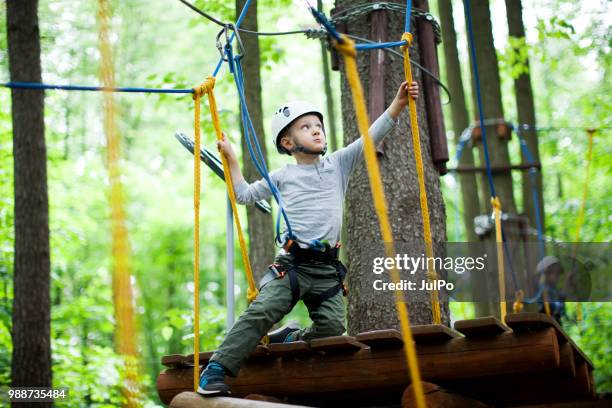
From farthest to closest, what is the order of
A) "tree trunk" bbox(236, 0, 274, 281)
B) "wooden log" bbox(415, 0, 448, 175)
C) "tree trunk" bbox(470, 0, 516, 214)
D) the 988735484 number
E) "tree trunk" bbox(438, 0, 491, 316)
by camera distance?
"tree trunk" bbox(438, 0, 491, 316) → "tree trunk" bbox(470, 0, 516, 214) → "tree trunk" bbox(236, 0, 274, 281) → the 988735484 number → "wooden log" bbox(415, 0, 448, 175)

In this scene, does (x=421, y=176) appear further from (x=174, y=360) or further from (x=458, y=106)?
(x=458, y=106)

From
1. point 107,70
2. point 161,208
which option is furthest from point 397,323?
point 161,208

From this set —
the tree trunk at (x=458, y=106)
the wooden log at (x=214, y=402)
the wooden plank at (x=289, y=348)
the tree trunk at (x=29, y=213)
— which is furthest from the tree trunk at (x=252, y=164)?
the tree trunk at (x=458, y=106)

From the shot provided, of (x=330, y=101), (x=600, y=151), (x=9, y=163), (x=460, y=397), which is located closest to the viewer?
(x=460, y=397)

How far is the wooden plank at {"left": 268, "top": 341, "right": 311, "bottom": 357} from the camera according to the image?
3293 mm

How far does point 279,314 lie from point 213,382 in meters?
0.43

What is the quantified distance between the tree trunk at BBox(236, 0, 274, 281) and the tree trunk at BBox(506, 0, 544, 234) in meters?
3.84

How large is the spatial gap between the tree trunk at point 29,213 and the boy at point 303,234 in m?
2.59

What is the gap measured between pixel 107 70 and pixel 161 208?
50.3 ft

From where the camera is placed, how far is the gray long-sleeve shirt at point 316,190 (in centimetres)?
351

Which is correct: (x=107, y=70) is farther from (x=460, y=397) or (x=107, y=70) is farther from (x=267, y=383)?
(x=460, y=397)

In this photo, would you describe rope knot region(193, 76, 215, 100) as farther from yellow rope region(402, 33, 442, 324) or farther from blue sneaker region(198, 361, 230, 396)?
blue sneaker region(198, 361, 230, 396)

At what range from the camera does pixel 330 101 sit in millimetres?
8211

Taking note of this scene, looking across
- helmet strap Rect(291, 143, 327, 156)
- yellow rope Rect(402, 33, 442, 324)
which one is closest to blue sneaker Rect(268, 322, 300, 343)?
yellow rope Rect(402, 33, 442, 324)
